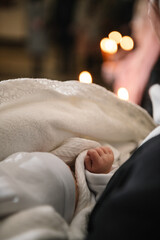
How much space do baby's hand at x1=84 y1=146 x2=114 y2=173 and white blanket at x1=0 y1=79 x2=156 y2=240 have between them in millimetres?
16

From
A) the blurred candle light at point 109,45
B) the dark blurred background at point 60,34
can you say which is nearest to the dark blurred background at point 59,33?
the dark blurred background at point 60,34

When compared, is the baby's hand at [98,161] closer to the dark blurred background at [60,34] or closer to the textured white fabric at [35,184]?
the textured white fabric at [35,184]

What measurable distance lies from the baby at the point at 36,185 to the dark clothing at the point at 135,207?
0.11 metres

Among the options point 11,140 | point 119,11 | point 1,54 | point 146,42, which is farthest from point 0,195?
point 1,54

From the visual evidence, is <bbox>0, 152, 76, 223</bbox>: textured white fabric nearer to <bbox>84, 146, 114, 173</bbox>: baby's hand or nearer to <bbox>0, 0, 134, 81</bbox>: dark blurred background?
<bbox>84, 146, 114, 173</bbox>: baby's hand

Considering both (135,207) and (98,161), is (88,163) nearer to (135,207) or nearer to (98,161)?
(98,161)

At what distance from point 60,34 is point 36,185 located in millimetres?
3161

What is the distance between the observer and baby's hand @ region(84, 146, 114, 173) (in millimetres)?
635

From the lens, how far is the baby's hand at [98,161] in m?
0.63

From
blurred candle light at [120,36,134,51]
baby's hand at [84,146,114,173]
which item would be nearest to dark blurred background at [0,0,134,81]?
blurred candle light at [120,36,134,51]

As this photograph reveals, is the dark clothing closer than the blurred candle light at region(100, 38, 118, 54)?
Yes

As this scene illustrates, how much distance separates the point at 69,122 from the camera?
0.69 metres

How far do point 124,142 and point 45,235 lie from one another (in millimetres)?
386

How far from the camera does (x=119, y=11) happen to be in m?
3.03
